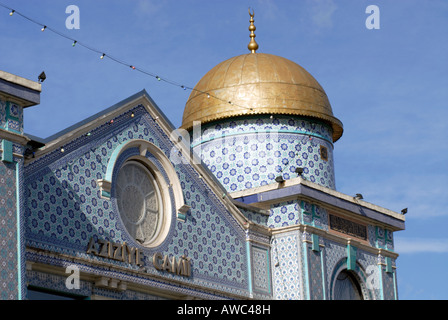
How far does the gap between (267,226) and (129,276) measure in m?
5.11

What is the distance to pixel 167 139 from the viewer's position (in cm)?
2005

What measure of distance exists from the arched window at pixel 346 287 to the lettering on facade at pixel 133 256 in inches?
196

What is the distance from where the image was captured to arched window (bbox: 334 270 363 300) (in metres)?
23.0

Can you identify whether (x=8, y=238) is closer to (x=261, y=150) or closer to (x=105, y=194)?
(x=105, y=194)

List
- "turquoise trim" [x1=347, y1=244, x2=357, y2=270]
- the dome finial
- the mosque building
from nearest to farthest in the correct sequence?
1. the mosque building
2. "turquoise trim" [x1=347, y1=244, x2=357, y2=270]
3. the dome finial

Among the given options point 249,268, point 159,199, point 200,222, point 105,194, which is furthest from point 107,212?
point 249,268

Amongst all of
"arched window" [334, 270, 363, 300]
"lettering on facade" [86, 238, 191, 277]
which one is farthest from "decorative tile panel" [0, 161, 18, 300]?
"arched window" [334, 270, 363, 300]

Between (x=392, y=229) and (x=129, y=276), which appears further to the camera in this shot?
(x=392, y=229)

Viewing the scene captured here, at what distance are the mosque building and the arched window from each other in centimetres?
3

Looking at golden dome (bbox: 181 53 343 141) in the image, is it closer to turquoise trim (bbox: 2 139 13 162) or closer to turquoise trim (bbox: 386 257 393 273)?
turquoise trim (bbox: 386 257 393 273)

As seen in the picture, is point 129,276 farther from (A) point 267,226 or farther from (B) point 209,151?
(B) point 209,151
